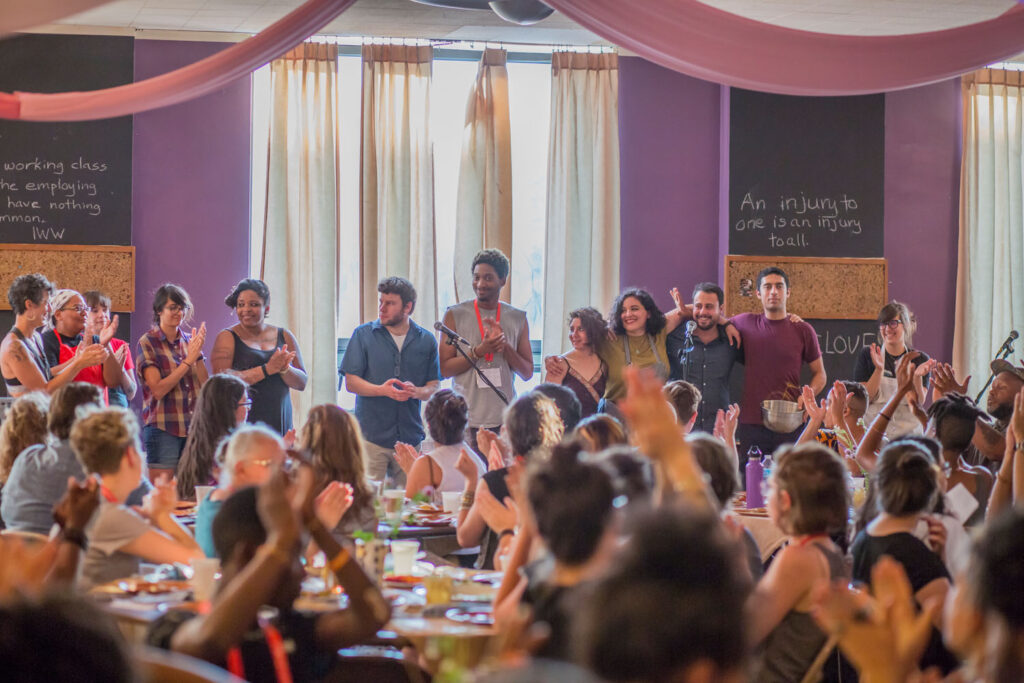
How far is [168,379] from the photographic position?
19.0ft

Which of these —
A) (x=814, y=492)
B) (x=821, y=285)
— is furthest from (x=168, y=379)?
(x=821, y=285)

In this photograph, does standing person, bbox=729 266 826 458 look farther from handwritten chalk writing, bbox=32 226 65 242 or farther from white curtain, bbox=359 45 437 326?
handwritten chalk writing, bbox=32 226 65 242

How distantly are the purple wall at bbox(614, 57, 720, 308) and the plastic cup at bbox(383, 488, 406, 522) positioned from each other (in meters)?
3.71

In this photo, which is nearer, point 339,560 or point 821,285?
point 339,560

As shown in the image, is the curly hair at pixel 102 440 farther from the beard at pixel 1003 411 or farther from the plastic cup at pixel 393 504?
the beard at pixel 1003 411

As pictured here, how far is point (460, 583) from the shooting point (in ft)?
10.6

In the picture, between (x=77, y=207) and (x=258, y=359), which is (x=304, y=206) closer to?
(x=77, y=207)

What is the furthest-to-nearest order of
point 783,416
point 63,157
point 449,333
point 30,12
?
1. point 63,157
2. point 449,333
3. point 783,416
4. point 30,12

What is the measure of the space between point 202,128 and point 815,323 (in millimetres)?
4235

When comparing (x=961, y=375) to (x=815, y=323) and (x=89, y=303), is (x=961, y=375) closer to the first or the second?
(x=815, y=323)

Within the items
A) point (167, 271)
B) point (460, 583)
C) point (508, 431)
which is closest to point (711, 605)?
point (460, 583)

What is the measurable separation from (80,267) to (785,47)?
460 cm

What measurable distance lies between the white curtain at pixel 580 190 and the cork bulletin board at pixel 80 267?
2.66 metres

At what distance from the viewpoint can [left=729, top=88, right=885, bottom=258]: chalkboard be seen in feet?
24.7
